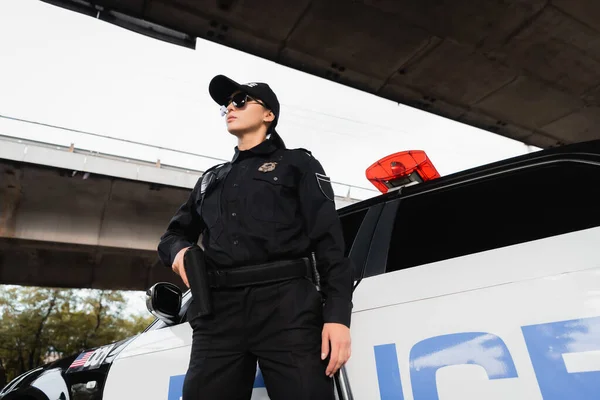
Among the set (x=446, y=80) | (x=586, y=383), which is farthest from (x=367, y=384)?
(x=446, y=80)

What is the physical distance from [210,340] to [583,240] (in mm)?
1132

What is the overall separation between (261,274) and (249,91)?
79 cm

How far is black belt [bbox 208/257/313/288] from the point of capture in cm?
132

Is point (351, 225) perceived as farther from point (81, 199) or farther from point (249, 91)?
point (81, 199)

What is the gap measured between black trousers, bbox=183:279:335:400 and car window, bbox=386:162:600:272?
47 centimetres

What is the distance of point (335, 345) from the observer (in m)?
1.21

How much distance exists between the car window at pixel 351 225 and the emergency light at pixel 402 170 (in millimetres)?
157

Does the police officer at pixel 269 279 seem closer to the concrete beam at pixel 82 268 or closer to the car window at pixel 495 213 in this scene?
the car window at pixel 495 213

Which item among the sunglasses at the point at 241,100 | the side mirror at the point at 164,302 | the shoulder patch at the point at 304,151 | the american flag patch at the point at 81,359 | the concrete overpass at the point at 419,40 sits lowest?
the american flag patch at the point at 81,359

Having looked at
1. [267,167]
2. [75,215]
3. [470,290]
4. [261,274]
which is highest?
[75,215]

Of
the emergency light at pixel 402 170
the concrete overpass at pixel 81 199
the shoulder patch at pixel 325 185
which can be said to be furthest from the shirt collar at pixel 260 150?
the concrete overpass at pixel 81 199

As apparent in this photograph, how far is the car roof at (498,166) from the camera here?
1.39 meters

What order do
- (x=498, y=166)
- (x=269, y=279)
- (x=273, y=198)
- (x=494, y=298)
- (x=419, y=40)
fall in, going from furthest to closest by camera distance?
(x=419, y=40), (x=498, y=166), (x=273, y=198), (x=269, y=279), (x=494, y=298)

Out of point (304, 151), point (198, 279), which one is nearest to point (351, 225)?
point (304, 151)
